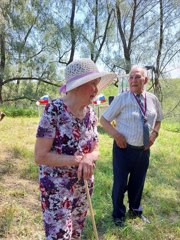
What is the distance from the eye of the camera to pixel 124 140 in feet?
9.97

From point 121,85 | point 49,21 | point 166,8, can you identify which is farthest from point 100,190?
point 166,8

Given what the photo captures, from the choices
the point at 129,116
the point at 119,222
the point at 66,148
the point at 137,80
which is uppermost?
the point at 137,80

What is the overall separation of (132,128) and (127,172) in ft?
1.49

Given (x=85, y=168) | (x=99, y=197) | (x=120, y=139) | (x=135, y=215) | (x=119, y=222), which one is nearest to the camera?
(x=85, y=168)

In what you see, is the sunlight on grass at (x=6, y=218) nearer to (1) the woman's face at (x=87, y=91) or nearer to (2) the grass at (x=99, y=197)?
(2) the grass at (x=99, y=197)

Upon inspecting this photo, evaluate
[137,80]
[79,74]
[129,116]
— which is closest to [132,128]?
[129,116]

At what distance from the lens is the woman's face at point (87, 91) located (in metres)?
1.71

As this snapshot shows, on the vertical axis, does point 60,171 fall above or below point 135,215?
above

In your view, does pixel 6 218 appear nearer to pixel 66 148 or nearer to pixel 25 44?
pixel 66 148

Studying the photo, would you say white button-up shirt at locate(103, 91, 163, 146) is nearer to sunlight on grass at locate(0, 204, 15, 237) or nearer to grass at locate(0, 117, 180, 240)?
grass at locate(0, 117, 180, 240)

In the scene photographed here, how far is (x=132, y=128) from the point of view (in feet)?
10.00

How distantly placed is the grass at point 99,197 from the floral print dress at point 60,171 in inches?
52.6

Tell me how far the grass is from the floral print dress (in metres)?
1.34

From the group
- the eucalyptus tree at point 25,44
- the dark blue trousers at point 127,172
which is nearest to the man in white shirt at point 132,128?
the dark blue trousers at point 127,172
